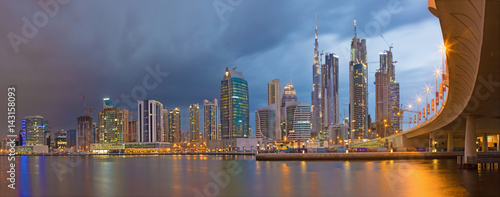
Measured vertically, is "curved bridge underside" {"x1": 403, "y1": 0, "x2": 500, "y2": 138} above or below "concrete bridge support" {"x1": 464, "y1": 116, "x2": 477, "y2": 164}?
above

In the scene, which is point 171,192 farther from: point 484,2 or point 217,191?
point 484,2

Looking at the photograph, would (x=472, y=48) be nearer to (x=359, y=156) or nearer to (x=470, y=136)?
(x=470, y=136)

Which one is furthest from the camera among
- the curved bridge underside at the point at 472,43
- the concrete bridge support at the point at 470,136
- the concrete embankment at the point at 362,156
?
the concrete embankment at the point at 362,156

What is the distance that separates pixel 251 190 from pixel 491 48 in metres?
31.8

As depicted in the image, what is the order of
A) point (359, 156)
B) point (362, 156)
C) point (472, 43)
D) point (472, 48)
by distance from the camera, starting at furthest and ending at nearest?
point (359, 156) → point (362, 156) → point (472, 48) → point (472, 43)

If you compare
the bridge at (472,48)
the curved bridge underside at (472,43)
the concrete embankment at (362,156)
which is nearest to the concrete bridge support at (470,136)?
the bridge at (472,48)

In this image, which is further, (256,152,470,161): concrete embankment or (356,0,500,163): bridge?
(256,152,470,161): concrete embankment

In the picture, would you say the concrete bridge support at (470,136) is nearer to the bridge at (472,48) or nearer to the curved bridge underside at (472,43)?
the bridge at (472,48)

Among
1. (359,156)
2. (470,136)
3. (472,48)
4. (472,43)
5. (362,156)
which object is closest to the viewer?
(472,43)

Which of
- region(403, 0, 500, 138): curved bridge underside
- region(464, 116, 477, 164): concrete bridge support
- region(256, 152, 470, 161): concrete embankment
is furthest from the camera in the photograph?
region(256, 152, 470, 161): concrete embankment

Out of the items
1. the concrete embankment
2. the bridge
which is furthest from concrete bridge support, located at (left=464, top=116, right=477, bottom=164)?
the concrete embankment

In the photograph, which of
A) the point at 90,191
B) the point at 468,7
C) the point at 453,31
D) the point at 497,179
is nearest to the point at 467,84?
the point at 453,31

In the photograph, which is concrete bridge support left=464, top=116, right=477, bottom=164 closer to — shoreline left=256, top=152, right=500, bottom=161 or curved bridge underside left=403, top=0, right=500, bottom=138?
curved bridge underside left=403, top=0, right=500, bottom=138

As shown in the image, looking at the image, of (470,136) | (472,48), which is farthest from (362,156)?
(472,48)
